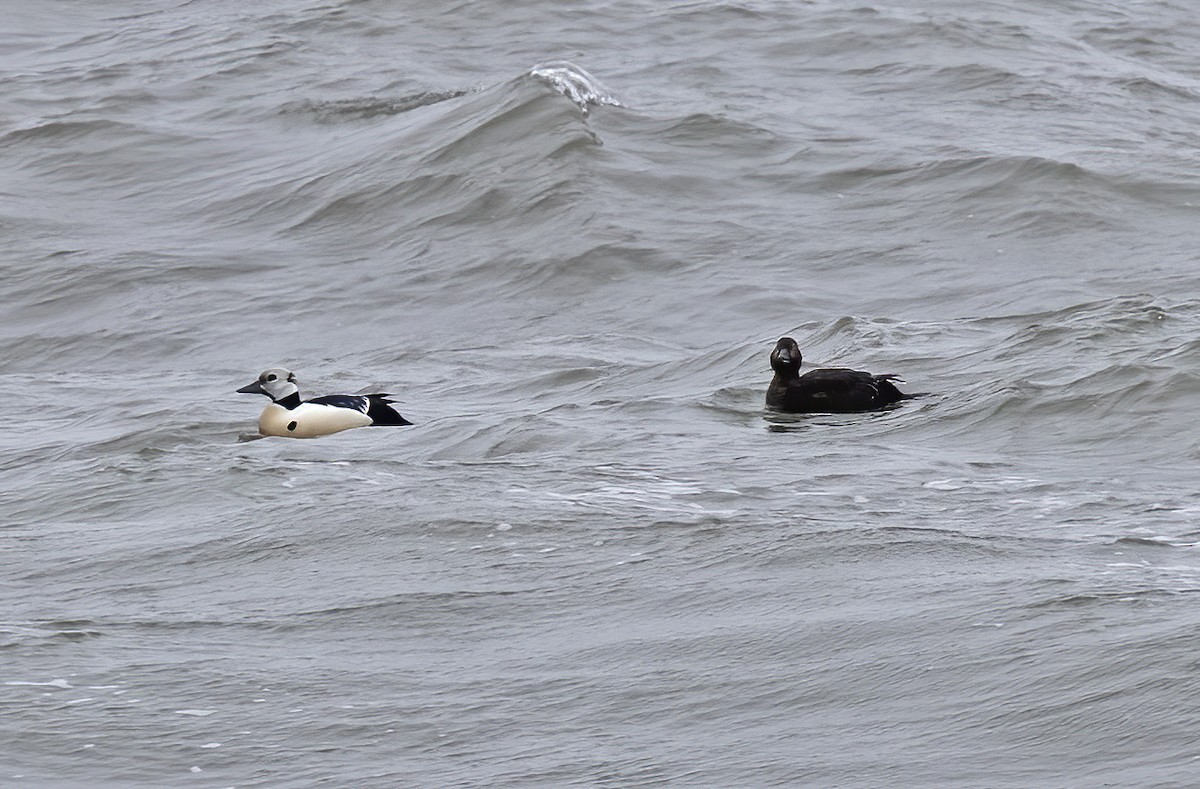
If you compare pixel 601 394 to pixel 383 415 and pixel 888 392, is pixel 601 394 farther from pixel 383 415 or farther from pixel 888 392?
pixel 888 392

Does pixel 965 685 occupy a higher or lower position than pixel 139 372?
higher

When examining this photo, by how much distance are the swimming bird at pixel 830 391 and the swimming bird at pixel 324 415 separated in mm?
2183

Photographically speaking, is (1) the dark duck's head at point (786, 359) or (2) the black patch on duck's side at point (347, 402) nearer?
(1) the dark duck's head at point (786, 359)

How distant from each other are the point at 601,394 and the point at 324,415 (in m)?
1.66

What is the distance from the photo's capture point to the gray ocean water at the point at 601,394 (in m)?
5.78

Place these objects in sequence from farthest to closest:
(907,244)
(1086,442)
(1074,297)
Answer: (907,244) → (1074,297) → (1086,442)

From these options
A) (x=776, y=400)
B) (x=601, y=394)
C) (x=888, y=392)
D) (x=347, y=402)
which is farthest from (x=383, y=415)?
(x=888, y=392)

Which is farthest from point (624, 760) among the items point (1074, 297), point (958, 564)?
point (1074, 297)

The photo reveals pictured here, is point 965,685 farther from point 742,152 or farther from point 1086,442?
point 742,152

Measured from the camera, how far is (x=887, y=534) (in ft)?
24.5

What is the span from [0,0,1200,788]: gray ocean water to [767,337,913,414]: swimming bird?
25 centimetres

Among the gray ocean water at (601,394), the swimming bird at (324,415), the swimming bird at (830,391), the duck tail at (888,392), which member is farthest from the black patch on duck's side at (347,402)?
the duck tail at (888,392)

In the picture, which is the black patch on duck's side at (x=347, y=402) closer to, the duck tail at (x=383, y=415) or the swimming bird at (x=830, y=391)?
the duck tail at (x=383, y=415)

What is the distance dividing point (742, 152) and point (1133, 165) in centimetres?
363
